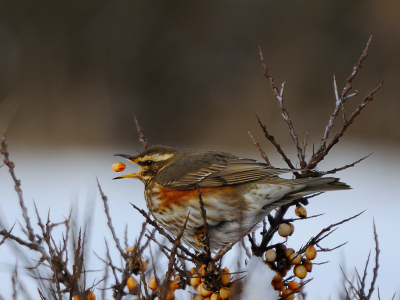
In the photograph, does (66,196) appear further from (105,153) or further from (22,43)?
(22,43)

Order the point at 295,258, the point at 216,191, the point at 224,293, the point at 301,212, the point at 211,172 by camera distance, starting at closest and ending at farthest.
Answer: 1. the point at 224,293
2. the point at 295,258
3. the point at 301,212
4. the point at 216,191
5. the point at 211,172

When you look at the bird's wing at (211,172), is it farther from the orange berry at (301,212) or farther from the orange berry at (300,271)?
the orange berry at (300,271)

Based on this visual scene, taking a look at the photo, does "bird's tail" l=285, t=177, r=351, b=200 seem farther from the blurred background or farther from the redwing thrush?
the blurred background

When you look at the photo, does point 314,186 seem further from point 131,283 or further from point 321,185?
point 131,283

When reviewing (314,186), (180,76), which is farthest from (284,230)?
(180,76)

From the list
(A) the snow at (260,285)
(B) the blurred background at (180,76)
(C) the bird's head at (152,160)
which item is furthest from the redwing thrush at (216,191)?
(B) the blurred background at (180,76)

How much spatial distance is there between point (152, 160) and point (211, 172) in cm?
46

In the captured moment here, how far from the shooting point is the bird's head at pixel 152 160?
9.78ft

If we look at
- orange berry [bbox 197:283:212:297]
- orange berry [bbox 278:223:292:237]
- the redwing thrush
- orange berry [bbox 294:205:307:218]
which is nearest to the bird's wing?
the redwing thrush

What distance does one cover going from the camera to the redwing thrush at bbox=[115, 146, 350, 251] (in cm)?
244

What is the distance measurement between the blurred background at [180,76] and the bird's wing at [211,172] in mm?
4780

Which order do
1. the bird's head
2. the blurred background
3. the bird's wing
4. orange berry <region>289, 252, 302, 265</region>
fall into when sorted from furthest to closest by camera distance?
the blurred background, the bird's head, the bird's wing, orange berry <region>289, 252, 302, 265</region>

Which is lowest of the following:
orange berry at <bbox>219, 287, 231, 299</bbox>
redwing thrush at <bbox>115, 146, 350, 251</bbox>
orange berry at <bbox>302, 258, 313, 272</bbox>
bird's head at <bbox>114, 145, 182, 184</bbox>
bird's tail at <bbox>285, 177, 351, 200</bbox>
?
orange berry at <bbox>219, 287, 231, 299</bbox>

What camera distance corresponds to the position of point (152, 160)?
9.88 ft
